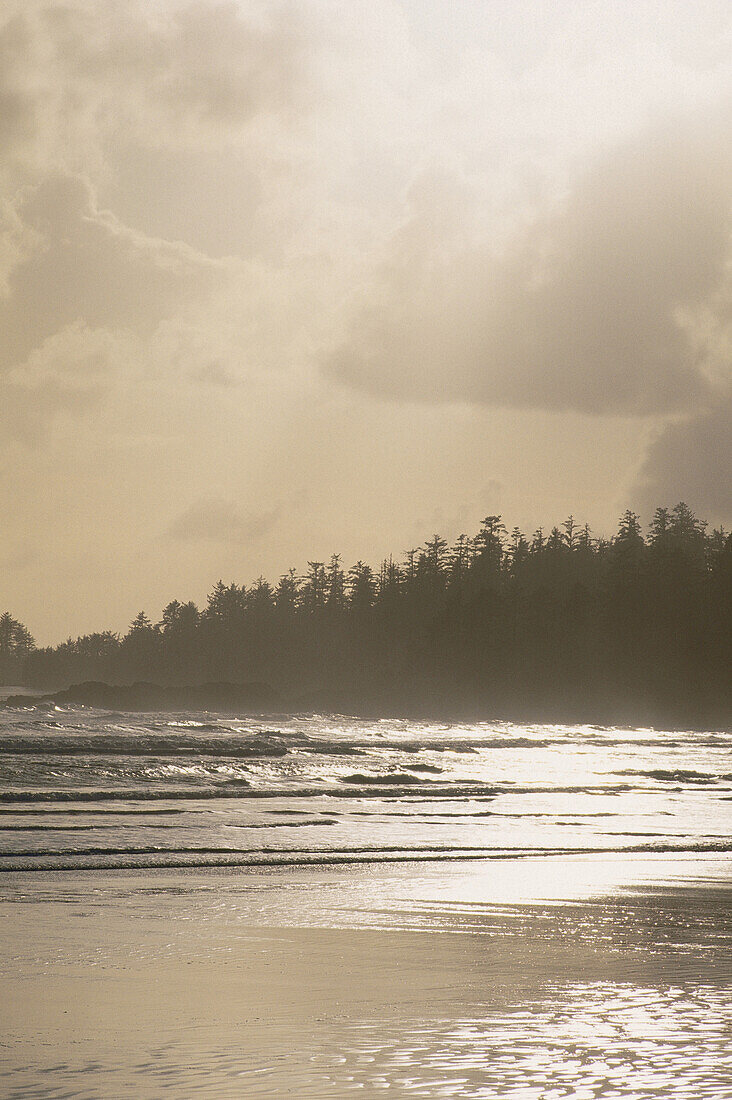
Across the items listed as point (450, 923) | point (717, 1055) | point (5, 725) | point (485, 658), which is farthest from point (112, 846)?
point (485, 658)

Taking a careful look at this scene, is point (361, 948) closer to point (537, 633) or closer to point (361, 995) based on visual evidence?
point (361, 995)

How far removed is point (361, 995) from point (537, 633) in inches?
4631

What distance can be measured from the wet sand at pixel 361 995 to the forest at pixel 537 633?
8242 cm

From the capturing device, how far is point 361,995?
538 cm

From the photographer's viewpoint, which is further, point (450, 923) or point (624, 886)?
point (624, 886)

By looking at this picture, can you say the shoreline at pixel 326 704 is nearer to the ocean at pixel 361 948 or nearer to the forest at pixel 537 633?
the forest at pixel 537 633

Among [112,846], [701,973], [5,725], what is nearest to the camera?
[701,973]

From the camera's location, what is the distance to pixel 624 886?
9.57m

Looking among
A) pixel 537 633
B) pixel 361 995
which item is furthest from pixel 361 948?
pixel 537 633

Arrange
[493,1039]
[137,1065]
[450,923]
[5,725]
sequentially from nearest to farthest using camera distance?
[137,1065]
[493,1039]
[450,923]
[5,725]

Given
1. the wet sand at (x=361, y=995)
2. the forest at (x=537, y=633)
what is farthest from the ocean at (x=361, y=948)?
the forest at (x=537, y=633)

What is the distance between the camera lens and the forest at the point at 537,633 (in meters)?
103

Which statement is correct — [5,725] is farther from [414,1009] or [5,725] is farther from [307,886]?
[414,1009]

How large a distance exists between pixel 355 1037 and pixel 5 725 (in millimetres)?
41595
